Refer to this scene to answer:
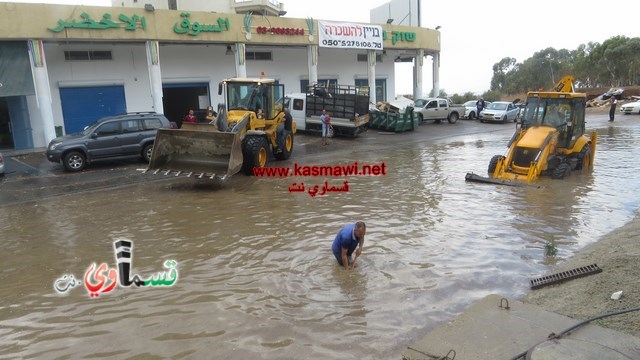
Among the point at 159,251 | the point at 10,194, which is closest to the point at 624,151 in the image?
the point at 159,251

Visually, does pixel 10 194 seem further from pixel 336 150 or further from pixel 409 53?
pixel 409 53

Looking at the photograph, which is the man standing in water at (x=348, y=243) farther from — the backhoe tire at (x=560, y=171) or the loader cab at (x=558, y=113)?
the loader cab at (x=558, y=113)

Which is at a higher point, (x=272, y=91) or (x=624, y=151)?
(x=272, y=91)

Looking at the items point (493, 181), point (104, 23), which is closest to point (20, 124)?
point (104, 23)

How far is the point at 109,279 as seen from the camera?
6.60m

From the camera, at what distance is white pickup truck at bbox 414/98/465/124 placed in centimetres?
2858

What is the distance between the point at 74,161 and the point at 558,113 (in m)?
14.3

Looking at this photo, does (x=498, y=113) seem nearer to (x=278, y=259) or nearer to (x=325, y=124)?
(x=325, y=124)

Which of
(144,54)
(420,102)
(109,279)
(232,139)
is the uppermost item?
(144,54)

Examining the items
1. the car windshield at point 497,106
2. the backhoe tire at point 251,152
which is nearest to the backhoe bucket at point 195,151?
the backhoe tire at point 251,152

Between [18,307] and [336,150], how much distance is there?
14.4 meters

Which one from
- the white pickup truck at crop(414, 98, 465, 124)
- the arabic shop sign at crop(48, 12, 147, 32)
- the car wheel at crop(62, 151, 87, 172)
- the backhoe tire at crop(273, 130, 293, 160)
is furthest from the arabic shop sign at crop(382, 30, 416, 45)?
the car wheel at crop(62, 151, 87, 172)

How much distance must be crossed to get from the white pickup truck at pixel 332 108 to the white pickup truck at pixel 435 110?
7.16 metres

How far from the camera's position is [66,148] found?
46.6 ft
